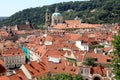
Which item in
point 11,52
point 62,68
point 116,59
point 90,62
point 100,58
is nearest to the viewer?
point 116,59

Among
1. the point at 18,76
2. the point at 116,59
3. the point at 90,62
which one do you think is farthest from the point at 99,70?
the point at 116,59

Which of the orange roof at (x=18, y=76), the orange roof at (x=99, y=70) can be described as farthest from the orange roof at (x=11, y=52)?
the orange roof at (x=99, y=70)

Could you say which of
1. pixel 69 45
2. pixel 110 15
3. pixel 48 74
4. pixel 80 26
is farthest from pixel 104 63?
pixel 110 15

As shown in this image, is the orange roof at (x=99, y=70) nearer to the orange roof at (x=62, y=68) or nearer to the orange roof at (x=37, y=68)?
the orange roof at (x=62, y=68)

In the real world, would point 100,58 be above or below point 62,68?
above

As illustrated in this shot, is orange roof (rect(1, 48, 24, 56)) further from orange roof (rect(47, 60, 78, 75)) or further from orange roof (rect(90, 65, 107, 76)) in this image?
orange roof (rect(90, 65, 107, 76))

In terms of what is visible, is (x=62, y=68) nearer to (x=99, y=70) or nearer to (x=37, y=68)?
(x=37, y=68)

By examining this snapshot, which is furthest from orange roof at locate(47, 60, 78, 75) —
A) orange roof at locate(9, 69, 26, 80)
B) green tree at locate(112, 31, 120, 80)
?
green tree at locate(112, 31, 120, 80)

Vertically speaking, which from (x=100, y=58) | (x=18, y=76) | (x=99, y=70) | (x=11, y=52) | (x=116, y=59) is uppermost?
(x=116, y=59)

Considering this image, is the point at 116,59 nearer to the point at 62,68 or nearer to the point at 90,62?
the point at 62,68

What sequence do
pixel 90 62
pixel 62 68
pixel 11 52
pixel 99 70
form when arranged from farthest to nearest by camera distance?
pixel 11 52, pixel 90 62, pixel 62 68, pixel 99 70

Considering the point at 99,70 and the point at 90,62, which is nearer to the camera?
the point at 99,70
